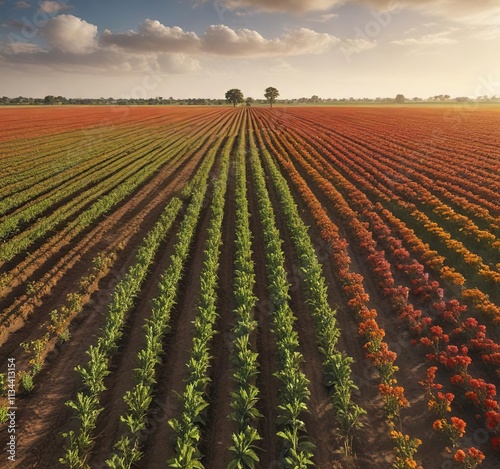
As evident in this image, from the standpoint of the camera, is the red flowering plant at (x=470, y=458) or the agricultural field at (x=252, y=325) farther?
the agricultural field at (x=252, y=325)

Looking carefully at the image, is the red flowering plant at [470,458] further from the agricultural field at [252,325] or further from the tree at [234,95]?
the tree at [234,95]

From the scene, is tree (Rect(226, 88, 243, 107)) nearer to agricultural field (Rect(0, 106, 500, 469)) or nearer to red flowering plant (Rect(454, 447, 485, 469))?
agricultural field (Rect(0, 106, 500, 469))

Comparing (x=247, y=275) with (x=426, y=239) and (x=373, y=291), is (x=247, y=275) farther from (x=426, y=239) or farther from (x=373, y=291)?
(x=426, y=239)

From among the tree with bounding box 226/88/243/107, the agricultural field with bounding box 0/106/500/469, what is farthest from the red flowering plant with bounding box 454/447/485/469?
the tree with bounding box 226/88/243/107

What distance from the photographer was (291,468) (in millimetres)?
7492

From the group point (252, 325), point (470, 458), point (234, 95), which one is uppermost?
point (234, 95)

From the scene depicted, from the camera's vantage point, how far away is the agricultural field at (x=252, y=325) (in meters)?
8.43

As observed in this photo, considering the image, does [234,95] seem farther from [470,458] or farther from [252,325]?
[470,458]

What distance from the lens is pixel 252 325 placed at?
11.7m

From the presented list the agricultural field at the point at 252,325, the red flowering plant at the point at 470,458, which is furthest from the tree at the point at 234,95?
the red flowering plant at the point at 470,458

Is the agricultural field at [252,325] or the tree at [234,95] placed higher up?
the tree at [234,95]

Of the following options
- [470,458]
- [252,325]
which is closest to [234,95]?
[252,325]

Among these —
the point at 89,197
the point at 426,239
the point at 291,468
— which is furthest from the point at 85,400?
the point at 89,197

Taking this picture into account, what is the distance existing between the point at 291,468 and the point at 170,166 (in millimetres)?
31207
